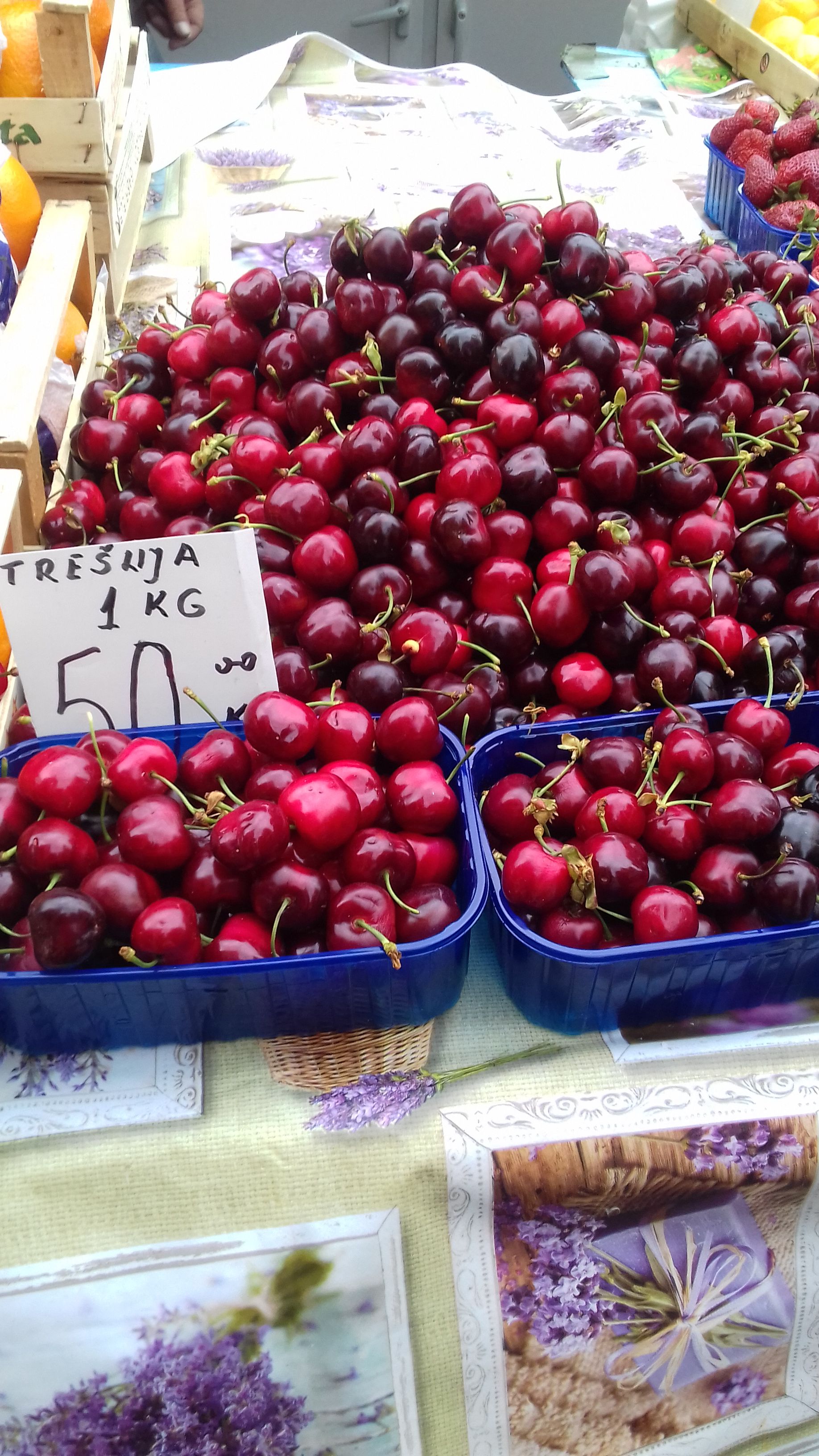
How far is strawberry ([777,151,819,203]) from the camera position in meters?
1.83

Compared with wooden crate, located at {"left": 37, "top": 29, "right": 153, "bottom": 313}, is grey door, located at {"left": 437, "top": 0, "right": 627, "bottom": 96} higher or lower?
higher

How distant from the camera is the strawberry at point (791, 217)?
171cm

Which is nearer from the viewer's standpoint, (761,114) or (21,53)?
(21,53)

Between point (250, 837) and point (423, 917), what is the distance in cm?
16

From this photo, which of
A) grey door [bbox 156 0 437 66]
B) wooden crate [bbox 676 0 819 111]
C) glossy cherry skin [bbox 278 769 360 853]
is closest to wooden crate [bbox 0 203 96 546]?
glossy cherry skin [bbox 278 769 360 853]

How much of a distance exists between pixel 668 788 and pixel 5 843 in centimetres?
58

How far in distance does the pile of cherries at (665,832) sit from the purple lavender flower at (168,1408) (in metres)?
0.42

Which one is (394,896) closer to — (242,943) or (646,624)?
(242,943)

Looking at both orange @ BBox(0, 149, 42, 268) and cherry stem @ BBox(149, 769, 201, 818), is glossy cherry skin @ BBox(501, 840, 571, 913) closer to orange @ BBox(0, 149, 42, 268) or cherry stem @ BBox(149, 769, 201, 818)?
cherry stem @ BBox(149, 769, 201, 818)

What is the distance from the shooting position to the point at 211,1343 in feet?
2.33

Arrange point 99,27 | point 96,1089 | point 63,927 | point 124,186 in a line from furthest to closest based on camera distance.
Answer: point 124,186 < point 99,27 < point 96,1089 < point 63,927

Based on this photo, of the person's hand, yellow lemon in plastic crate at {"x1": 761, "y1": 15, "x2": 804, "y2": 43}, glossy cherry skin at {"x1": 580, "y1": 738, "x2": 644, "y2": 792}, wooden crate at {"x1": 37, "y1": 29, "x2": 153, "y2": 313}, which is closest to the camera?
glossy cherry skin at {"x1": 580, "y1": 738, "x2": 644, "y2": 792}

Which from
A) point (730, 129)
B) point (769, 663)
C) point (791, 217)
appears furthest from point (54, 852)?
point (730, 129)

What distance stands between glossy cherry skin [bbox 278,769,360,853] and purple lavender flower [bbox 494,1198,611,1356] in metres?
0.34
